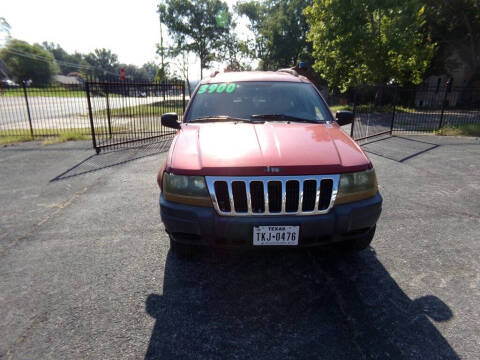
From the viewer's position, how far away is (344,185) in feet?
8.62

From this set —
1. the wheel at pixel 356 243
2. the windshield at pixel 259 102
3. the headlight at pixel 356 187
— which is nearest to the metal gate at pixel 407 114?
the windshield at pixel 259 102

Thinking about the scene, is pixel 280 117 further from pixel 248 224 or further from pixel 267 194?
pixel 248 224

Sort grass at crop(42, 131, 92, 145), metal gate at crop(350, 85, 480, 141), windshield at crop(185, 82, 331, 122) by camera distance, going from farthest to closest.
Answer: metal gate at crop(350, 85, 480, 141), grass at crop(42, 131, 92, 145), windshield at crop(185, 82, 331, 122)

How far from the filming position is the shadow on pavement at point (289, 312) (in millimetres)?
2162

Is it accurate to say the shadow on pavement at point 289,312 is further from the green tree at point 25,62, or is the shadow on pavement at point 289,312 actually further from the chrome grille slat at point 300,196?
the green tree at point 25,62

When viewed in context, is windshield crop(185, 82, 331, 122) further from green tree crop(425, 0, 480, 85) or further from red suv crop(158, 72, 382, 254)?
green tree crop(425, 0, 480, 85)

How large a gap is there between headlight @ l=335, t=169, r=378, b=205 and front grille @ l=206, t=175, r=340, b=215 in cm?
16

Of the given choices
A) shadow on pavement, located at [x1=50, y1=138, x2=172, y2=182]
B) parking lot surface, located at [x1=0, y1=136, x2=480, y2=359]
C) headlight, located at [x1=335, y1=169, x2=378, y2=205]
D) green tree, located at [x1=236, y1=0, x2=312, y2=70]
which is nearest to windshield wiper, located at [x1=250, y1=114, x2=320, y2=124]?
headlight, located at [x1=335, y1=169, x2=378, y2=205]

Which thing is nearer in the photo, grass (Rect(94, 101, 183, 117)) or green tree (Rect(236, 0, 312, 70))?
grass (Rect(94, 101, 183, 117))

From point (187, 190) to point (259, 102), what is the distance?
1750mm

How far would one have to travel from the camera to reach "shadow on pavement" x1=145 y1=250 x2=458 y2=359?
216 cm

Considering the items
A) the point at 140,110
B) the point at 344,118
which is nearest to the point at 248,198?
the point at 344,118

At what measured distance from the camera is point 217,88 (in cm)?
413

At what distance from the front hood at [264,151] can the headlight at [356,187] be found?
7 centimetres
